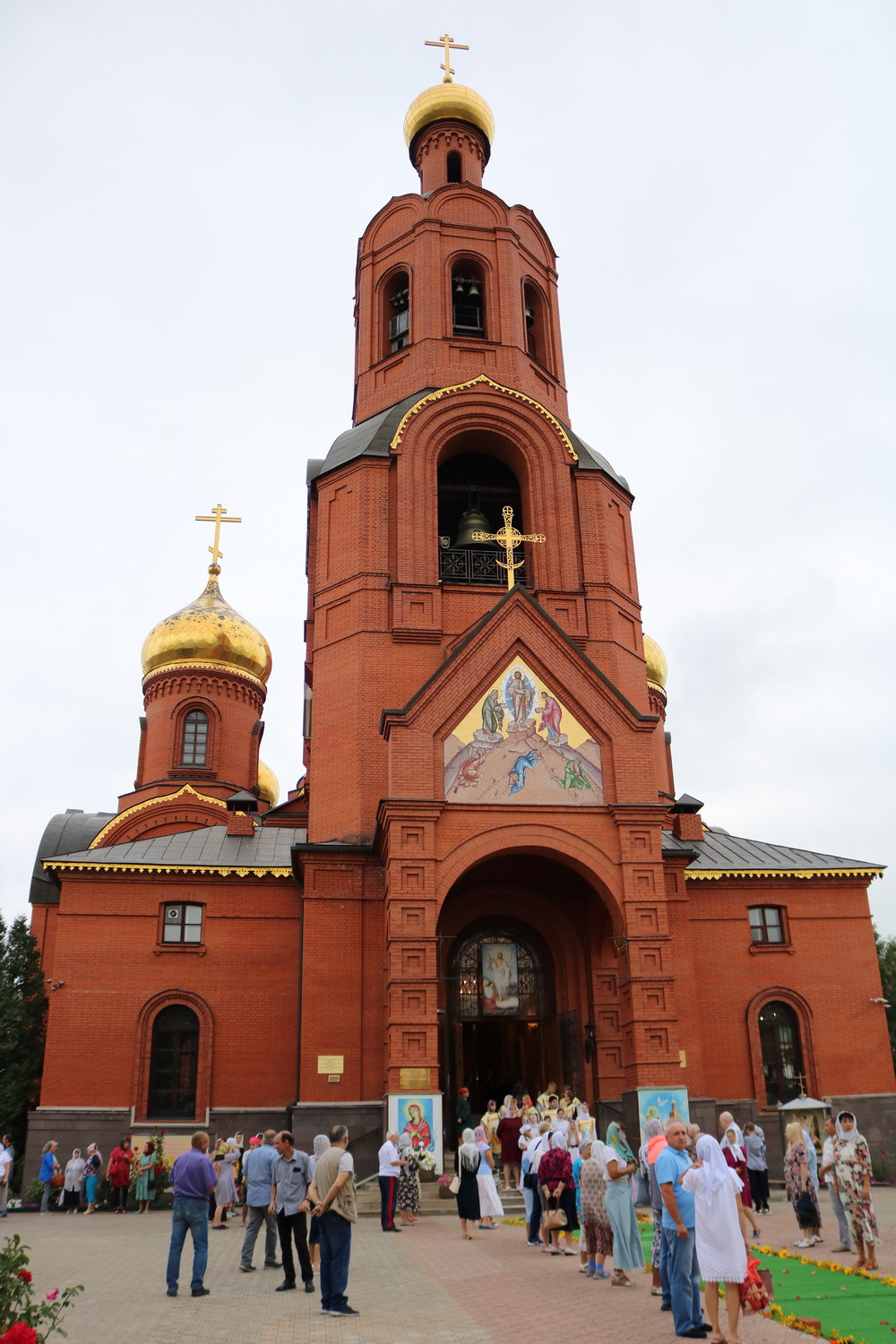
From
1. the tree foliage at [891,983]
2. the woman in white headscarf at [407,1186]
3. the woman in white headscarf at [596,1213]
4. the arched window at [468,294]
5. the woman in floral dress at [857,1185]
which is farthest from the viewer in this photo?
the tree foliage at [891,983]

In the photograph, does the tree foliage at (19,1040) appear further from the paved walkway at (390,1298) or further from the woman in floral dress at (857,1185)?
the woman in floral dress at (857,1185)

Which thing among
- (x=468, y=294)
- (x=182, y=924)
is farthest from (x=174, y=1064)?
(x=468, y=294)

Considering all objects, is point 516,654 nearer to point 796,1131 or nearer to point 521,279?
point 796,1131

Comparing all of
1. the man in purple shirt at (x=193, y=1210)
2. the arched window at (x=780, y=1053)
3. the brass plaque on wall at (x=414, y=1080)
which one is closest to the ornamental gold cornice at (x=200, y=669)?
the arched window at (x=780, y=1053)

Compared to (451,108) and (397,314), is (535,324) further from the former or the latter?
(451,108)

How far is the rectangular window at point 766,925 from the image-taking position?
22.8 meters

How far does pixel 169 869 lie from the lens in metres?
21.6

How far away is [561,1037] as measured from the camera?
66.1ft

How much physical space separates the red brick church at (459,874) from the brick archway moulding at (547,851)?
0.05m

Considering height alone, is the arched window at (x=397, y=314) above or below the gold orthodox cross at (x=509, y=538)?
above

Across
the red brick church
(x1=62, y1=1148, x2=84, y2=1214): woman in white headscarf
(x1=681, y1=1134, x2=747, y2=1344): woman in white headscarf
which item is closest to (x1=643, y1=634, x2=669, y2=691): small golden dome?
the red brick church

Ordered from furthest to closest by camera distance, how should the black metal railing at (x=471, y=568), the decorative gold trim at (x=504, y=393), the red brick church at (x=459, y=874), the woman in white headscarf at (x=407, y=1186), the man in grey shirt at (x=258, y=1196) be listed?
1. the decorative gold trim at (x=504, y=393)
2. the black metal railing at (x=471, y=568)
3. the red brick church at (x=459, y=874)
4. the woman in white headscarf at (x=407, y=1186)
5. the man in grey shirt at (x=258, y=1196)

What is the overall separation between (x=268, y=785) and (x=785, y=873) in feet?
62.1

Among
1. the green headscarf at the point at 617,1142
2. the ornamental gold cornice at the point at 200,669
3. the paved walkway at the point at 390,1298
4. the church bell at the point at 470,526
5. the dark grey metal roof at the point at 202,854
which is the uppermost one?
the ornamental gold cornice at the point at 200,669
